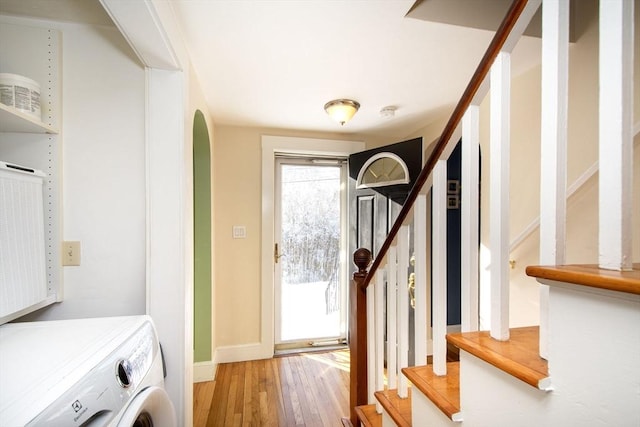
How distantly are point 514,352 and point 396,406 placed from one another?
73 centimetres

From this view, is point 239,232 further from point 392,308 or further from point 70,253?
point 392,308

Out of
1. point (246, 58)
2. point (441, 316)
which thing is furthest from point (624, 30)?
point (246, 58)

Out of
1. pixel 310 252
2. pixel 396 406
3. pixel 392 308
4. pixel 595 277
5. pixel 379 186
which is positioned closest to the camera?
pixel 595 277

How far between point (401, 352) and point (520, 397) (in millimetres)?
680

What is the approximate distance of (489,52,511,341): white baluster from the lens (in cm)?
70

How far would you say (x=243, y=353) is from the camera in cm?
267

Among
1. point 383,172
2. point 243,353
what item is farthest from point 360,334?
point 243,353

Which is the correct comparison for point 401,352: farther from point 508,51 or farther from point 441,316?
point 508,51

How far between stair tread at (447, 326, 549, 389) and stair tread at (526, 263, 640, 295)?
199 mm

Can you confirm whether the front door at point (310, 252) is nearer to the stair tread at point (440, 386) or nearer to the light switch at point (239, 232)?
the light switch at point (239, 232)

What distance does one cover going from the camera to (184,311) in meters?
1.31

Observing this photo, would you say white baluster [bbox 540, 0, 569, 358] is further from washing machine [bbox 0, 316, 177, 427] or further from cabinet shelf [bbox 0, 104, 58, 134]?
cabinet shelf [bbox 0, 104, 58, 134]

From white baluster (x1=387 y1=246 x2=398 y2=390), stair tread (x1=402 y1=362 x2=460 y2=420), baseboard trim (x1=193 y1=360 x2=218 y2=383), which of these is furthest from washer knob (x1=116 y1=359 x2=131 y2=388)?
baseboard trim (x1=193 y1=360 x2=218 y2=383)

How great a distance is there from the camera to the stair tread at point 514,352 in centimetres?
54
